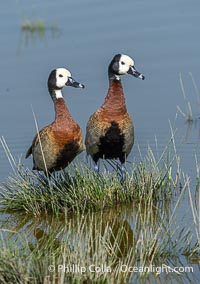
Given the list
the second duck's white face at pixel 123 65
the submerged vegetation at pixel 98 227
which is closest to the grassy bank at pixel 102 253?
the submerged vegetation at pixel 98 227

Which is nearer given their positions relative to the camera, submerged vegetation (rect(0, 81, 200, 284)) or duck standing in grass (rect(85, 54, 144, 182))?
submerged vegetation (rect(0, 81, 200, 284))

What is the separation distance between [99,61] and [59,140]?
4.40 meters

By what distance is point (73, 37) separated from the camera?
1466 cm

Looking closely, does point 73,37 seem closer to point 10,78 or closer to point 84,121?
point 10,78

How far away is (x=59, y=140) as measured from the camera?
917cm

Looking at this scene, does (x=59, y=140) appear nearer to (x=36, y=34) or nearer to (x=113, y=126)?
(x=113, y=126)

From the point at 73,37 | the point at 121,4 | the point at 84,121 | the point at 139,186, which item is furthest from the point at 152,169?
the point at 121,4

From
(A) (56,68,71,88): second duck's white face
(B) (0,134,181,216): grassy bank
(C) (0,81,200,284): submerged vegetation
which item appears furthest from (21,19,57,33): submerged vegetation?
(B) (0,134,181,216): grassy bank

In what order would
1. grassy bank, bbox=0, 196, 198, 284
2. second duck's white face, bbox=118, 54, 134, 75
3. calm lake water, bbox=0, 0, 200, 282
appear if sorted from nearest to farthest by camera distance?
grassy bank, bbox=0, 196, 198, 284, second duck's white face, bbox=118, 54, 134, 75, calm lake water, bbox=0, 0, 200, 282

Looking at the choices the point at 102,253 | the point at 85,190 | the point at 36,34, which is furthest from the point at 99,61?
the point at 102,253

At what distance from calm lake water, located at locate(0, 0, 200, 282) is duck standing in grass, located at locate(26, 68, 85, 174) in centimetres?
86

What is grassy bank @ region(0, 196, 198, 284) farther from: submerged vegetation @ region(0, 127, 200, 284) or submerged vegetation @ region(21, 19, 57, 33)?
submerged vegetation @ region(21, 19, 57, 33)

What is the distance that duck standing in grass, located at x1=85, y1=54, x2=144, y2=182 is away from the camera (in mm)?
9500

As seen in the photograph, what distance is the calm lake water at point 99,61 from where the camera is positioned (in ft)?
37.0
